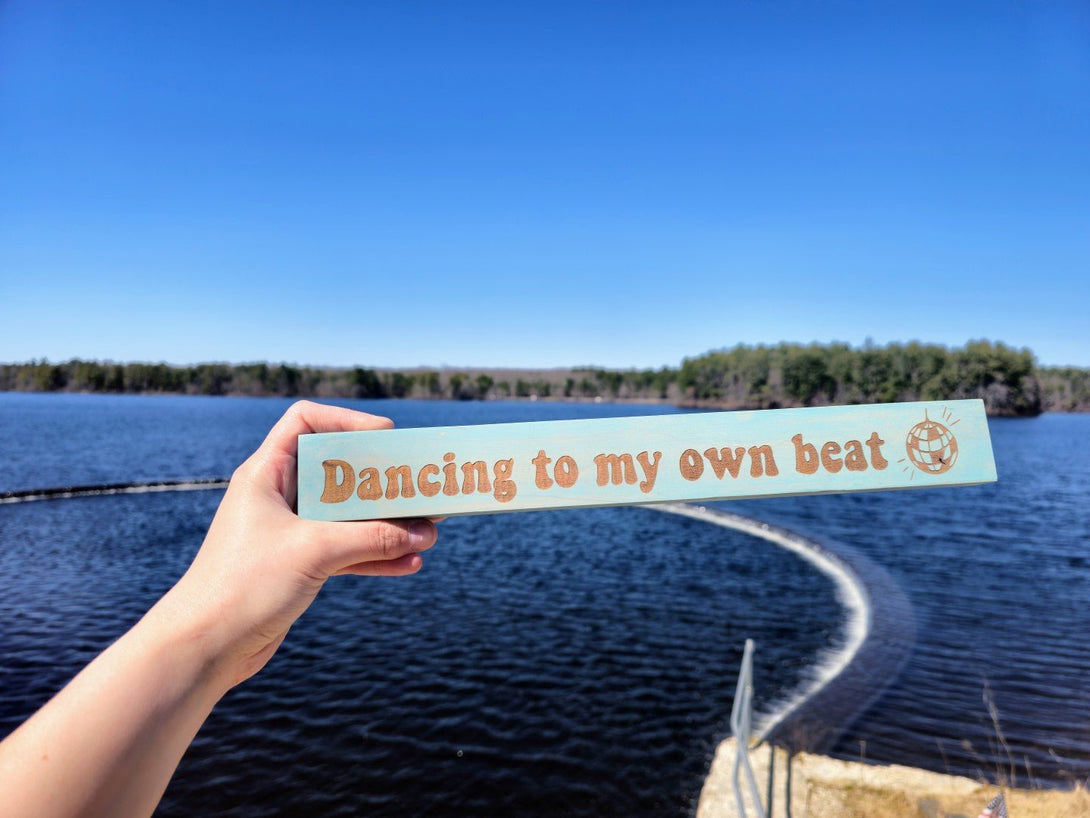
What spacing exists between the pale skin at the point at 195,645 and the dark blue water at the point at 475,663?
458 inches

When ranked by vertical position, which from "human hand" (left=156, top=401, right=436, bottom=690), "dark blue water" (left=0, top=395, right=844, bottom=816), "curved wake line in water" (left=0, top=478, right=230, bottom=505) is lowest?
"dark blue water" (left=0, top=395, right=844, bottom=816)

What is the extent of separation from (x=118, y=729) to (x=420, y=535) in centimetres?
111

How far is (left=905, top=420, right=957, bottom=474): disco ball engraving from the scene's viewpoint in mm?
2600

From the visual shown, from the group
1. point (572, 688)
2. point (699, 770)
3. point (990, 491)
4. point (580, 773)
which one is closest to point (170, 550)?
point (572, 688)

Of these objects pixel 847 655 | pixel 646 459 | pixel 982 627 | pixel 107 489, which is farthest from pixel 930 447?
pixel 107 489

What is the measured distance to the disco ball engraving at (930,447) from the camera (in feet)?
8.53

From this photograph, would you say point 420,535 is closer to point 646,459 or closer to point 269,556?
point 269,556

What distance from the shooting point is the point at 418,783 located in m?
12.6

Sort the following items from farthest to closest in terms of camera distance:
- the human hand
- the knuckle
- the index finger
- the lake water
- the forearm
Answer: the lake water, the index finger, the knuckle, the human hand, the forearm

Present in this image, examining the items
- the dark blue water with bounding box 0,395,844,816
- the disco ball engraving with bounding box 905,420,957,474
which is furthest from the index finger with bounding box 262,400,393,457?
the dark blue water with bounding box 0,395,844,816

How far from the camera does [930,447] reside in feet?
8.54

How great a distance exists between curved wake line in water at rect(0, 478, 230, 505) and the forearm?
167 ft

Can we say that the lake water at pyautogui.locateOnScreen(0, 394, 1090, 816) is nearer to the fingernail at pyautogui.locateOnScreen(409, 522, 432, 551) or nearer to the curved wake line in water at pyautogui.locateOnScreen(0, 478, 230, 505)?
the curved wake line in water at pyautogui.locateOnScreen(0, 478, 230, 505)

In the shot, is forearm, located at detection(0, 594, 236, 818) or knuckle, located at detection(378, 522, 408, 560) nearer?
forearm, located at detection(0, 594, 236, 818)
